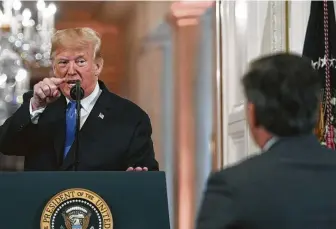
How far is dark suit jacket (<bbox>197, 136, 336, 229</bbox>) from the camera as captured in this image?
1.46m

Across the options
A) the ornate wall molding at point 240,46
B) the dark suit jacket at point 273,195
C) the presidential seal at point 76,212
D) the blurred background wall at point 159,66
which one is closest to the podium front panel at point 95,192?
the presidential seal at point 76,212

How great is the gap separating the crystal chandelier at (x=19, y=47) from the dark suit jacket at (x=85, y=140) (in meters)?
3.21

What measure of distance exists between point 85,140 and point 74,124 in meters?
0.08

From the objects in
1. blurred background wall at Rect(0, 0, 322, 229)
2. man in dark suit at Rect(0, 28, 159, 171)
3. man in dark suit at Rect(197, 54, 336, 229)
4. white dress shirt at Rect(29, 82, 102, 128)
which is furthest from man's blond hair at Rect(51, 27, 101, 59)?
blurred background wall at Rect(0, 0, 322, 229)

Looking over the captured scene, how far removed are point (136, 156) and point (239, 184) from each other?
1163 millimetres

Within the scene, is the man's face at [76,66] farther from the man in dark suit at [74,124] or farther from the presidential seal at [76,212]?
the presidential seal at [76,212]

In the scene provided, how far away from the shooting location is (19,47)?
5809mm

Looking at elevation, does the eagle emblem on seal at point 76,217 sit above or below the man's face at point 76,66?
below

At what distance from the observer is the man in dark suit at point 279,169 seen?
147cm

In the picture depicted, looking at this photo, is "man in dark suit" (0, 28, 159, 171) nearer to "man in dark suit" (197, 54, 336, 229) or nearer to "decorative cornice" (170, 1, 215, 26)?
"man in dark suit" (197, 54, 336, 229)

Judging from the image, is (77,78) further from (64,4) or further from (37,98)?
(64,4)

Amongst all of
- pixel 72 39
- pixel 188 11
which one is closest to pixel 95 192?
pixel 72 39

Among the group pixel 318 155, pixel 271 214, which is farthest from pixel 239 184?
pixel 318 155

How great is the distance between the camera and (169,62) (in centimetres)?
598
